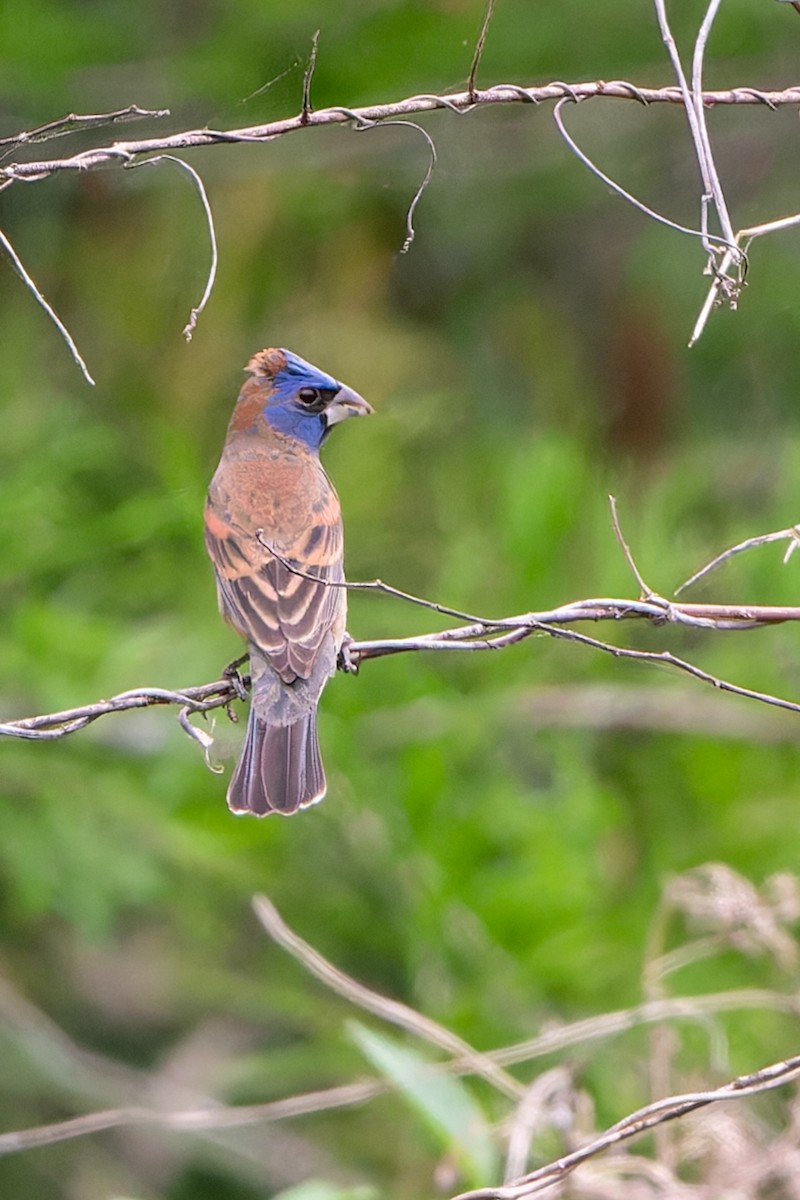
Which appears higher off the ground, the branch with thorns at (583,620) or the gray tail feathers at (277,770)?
the gray tail feathers at (277,770)

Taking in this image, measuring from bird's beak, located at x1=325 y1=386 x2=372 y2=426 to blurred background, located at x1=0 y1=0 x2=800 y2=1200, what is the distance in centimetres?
48

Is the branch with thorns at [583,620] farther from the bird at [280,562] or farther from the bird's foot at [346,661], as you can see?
the bird's foot at [346,661]

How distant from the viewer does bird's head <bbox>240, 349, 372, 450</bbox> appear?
5055 mm

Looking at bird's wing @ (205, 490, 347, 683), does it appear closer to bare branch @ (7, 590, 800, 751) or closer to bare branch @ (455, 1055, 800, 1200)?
bare branch @ (7, 590, 800, 751)

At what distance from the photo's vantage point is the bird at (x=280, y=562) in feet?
14.4

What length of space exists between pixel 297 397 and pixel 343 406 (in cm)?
17

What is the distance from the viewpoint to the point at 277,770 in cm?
436

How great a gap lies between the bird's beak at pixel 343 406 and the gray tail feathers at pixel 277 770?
3.09 feet

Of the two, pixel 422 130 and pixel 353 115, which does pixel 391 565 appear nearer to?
pixel 422 130

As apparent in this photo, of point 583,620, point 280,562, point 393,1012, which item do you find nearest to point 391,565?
point 280,562

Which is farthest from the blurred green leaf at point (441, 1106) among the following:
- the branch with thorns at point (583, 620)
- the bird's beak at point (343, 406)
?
the bird's beak at point (343, 406)

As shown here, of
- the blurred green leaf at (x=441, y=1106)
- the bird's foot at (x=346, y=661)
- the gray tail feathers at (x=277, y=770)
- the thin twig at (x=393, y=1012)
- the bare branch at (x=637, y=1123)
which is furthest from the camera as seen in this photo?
the bird's foot at (x=346, y=661)

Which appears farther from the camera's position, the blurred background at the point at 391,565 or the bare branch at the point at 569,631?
the blurred background at the point at 391,565

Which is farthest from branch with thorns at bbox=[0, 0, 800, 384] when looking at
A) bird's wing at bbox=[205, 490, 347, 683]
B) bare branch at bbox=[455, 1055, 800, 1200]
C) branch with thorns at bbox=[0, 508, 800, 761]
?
bird's wing at bbox=[205, 490, 347, 683]
